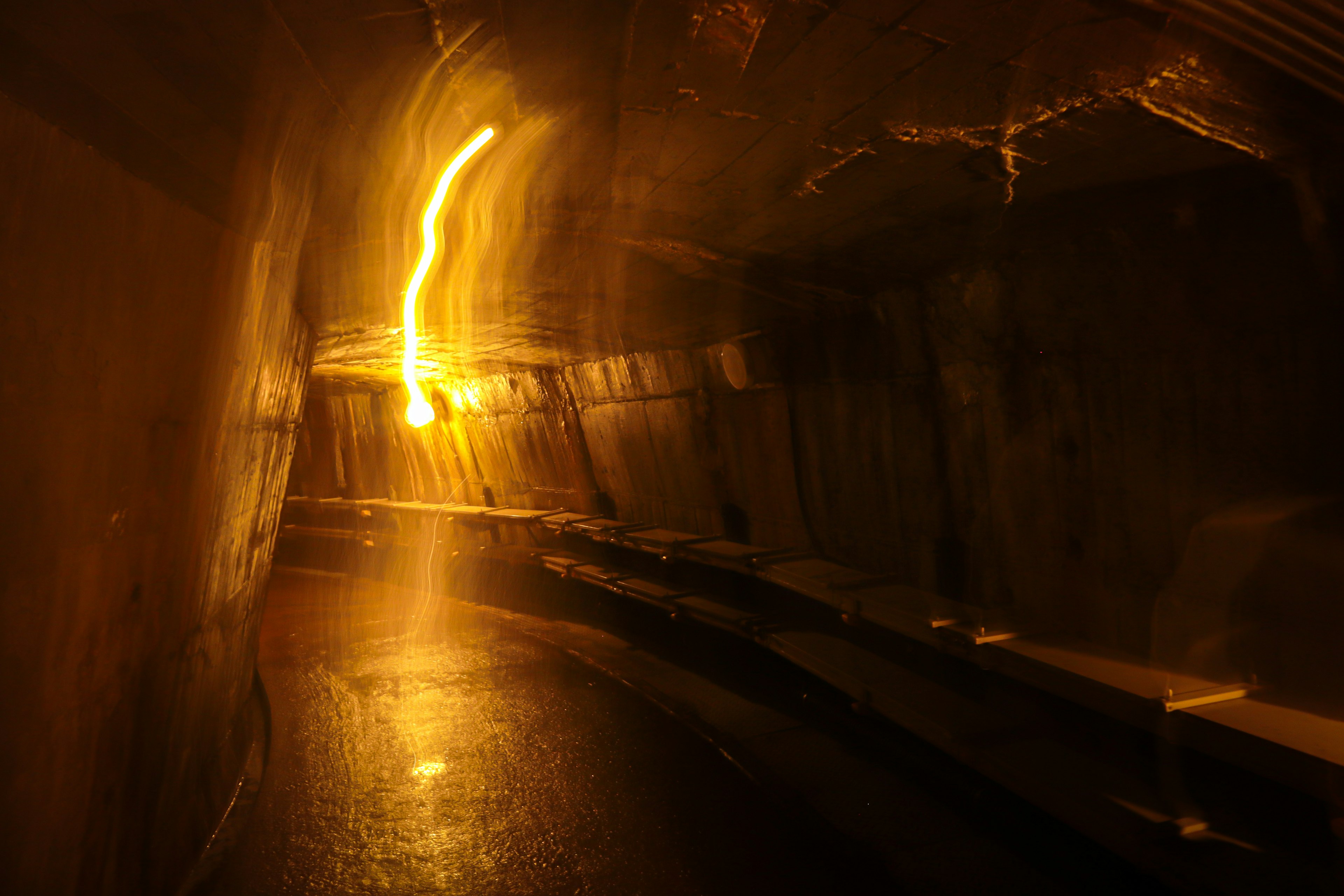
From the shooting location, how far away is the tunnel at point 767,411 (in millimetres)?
3021

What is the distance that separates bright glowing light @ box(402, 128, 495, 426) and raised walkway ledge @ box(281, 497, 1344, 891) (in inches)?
152

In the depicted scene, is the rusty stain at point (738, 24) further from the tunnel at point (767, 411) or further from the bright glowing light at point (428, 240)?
the bright glowing light at point (428, 240)

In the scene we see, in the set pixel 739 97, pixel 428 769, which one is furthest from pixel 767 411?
pixel 739 97

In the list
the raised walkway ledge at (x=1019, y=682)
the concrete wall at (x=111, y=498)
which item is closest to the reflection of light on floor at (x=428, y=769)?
the concrete wall at (x=111, y=498)

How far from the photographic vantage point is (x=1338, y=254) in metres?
→ 3.48

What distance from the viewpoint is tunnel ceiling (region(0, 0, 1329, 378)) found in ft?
9.56

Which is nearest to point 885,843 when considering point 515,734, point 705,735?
point 705,735

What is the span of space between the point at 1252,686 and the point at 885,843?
2.38 meters

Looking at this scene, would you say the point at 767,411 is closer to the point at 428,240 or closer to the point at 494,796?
the point at 428,240

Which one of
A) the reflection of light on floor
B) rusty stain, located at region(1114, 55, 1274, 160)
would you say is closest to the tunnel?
rusty stain, located at region(1114, 55, 1274, 160)

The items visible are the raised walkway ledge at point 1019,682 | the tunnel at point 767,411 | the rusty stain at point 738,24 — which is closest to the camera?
the tunnel at point 767,411

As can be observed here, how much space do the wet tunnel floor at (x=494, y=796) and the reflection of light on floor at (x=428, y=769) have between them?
13mm

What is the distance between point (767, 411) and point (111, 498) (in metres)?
6.26

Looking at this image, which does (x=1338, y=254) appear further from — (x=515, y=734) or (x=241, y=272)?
(x=515, y=734)
